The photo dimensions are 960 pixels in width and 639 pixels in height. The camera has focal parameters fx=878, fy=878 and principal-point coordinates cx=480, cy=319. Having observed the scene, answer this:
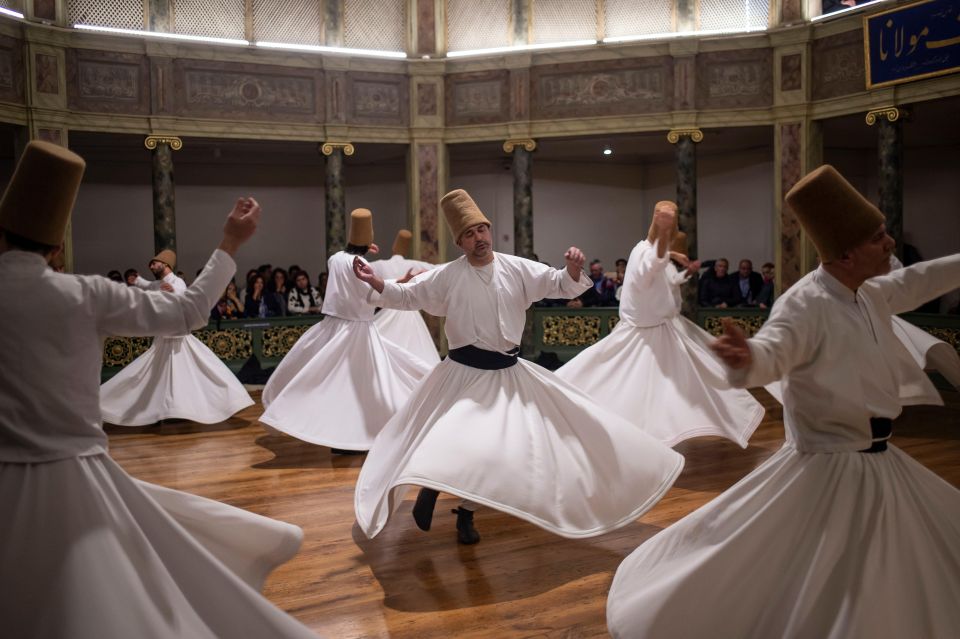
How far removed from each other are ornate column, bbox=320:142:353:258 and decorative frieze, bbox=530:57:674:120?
264 cm

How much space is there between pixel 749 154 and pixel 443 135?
532cm

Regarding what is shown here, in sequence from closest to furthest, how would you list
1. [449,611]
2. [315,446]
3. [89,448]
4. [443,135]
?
[89,448] < [449,611] < [315,446] < [443,135]

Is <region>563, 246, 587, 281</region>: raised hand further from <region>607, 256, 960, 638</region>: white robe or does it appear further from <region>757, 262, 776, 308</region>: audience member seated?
<region>757, 262, 776, 308</region>: audience member seated

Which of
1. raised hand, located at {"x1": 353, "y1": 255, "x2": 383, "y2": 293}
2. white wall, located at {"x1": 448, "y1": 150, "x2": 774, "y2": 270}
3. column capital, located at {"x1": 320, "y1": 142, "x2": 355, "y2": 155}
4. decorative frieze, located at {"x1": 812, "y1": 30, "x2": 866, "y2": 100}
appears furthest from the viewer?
white wall, located at {"x1": 448, "y1": 150, "x2": 774, "y2": 270}

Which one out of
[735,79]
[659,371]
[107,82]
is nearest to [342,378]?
[659,371]

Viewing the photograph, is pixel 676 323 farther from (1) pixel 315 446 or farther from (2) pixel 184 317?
(2) pixel 184 317

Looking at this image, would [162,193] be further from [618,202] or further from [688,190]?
[618,202]

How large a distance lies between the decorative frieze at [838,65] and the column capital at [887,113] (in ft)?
1.19

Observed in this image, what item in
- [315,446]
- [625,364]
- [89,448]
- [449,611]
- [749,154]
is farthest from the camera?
[749,154]

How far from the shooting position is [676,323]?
6.43 meters

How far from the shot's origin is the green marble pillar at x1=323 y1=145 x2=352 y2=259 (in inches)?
460

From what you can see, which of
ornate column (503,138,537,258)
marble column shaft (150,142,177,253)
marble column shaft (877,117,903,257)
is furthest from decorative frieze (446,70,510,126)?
marble column shaft (877,117,903,257)

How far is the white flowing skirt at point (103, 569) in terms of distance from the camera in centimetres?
215

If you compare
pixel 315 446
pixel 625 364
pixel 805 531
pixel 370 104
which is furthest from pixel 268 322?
pixel 805 531
